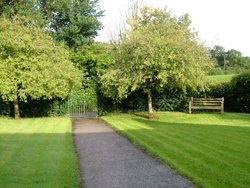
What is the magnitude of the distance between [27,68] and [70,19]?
19.5 meters

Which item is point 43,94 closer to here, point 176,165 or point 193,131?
point 193,131

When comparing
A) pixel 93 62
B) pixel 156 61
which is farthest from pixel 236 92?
pixel 93 62

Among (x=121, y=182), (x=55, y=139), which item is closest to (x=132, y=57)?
(x=55, y=139)

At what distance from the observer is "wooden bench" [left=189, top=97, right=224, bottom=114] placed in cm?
2331

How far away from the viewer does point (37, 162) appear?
8.74m

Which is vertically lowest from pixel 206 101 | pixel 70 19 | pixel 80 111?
pixel 80 111

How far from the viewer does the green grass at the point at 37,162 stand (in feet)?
22.9

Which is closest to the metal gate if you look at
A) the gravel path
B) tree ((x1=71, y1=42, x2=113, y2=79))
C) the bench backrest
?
tree ((x1=71, y1=42, x2=113, y2=79))

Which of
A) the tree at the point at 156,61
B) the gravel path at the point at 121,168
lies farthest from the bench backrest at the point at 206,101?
the gravel path at the point at 121,168

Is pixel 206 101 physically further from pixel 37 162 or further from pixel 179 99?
pixel 37 162

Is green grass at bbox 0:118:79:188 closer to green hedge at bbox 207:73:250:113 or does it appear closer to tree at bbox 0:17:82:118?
tree at bbox 0:17:82:118

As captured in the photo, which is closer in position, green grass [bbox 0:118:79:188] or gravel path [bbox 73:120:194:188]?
gravel path [bbox 73:120:194:188]

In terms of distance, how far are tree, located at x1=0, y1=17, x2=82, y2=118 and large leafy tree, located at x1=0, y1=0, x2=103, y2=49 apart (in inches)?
647

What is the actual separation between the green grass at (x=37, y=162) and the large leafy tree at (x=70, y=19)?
2639cm
